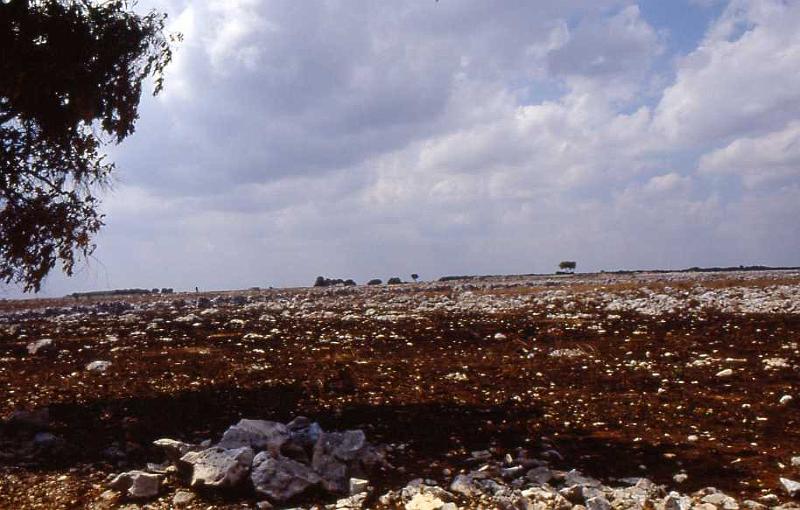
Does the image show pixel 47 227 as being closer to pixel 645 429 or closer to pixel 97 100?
pixel 97 100

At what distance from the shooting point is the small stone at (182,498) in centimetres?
536

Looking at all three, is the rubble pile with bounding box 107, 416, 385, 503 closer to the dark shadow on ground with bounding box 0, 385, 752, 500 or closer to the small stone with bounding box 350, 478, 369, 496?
the small stone with bounding box 350, 478, 369, 496

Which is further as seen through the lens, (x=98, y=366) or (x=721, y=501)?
(x=98, y=366)

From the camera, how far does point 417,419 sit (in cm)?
809

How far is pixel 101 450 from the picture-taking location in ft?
22.9

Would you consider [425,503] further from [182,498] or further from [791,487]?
[791,487]

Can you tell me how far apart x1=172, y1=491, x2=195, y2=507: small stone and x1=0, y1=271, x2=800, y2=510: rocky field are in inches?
1.1

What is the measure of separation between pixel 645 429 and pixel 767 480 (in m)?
1.93

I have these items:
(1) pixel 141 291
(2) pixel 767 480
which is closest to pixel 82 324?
(2) pixel 767 480

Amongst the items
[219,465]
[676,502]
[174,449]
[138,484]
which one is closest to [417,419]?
[219,465]

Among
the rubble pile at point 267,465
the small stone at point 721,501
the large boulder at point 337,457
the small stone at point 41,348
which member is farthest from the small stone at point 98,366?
the small stone at point 721,501

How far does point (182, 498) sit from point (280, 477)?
0.93 metres

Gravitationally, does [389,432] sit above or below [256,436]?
below

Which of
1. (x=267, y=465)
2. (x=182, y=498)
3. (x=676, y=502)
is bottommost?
(x=182, y=498)
